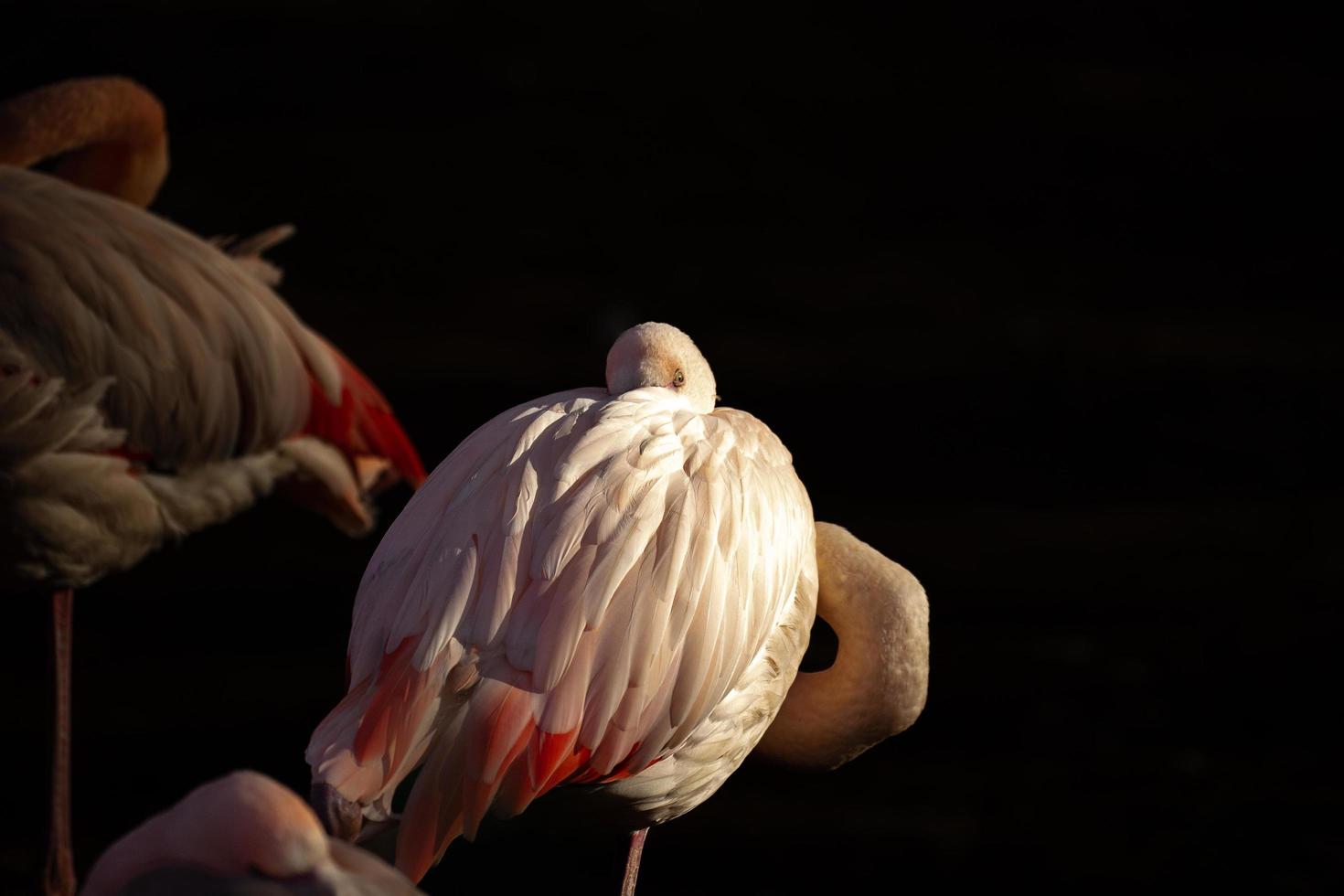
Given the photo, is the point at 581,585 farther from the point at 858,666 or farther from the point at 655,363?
A: the point at 858,666

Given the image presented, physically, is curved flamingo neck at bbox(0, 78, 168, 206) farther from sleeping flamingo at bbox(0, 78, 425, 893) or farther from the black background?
the black background

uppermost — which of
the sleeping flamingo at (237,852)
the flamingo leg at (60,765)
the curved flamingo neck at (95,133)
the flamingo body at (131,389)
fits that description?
the curved flamingo neck at (95,133)

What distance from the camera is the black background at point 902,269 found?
2.58 metres

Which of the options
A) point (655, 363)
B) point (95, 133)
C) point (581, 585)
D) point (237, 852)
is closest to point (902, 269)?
point (95, 133)

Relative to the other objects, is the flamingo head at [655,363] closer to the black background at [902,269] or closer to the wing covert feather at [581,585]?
the wing covert feather at [581,585]

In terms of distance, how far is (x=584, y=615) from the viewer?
3.67 ft

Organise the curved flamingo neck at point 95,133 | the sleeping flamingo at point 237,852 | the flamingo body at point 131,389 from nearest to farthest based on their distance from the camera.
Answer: the sleeping flamingo at point 237,852
the flamingo body at point 131,389
the curved flamingo neck at point 95,133

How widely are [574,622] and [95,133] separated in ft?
4.58

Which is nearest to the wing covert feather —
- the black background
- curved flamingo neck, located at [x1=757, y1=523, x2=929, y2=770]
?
curved flamingo neck, located at [x1=757, y1=523, x2=929, y2=770]

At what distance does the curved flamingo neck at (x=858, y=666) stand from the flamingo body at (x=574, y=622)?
0.34ft

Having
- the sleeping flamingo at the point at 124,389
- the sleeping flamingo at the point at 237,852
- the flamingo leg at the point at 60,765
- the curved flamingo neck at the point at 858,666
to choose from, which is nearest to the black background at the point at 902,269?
the sleeping flamingo at the point at 124,389

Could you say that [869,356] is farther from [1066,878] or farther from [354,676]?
[354,676]

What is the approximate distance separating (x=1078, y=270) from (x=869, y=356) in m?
0.38

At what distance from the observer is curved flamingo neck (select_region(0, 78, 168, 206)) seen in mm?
2115
